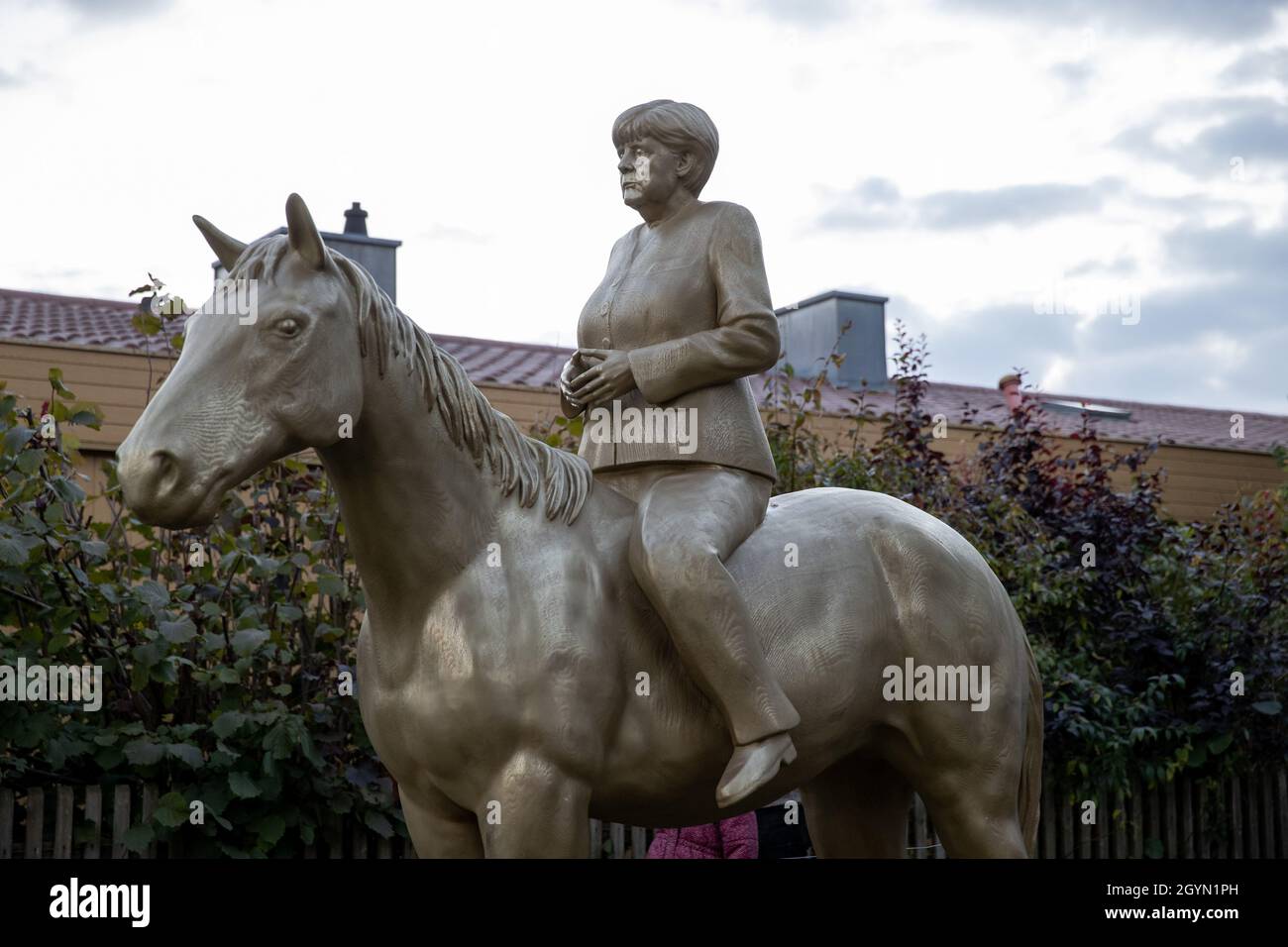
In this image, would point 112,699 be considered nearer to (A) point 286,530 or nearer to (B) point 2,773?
(B) point 2,773

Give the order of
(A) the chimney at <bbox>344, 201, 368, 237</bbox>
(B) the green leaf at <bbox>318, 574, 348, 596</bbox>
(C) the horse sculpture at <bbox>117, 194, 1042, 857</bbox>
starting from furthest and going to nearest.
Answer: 1. (A) the chimney at <bbox>344, 201, 368, 237</bbox>
2. (B) the green leaf at <bbox>318, 574, 348, 596</bbox>
3. (C) the horse sculpture at <bbox>117, 194, 1042, 857</bbox>

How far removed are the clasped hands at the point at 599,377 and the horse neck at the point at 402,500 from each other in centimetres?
46

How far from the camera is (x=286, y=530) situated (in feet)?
22.1

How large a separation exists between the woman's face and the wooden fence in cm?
323

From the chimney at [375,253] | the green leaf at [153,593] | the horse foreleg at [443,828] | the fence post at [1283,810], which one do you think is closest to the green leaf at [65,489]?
the green leaf at [153,593]

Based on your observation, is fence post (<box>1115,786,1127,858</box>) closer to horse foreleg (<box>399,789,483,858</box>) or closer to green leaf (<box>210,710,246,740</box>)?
green leaf (<box>210,710,246,740</box>)

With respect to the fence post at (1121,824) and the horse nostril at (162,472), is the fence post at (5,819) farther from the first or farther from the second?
the fence post at (1121,824)

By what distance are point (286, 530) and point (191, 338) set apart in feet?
12.4

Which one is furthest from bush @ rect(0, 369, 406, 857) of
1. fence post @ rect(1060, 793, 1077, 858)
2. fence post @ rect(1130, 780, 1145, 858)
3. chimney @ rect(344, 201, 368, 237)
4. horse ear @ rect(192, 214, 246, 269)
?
chimney @ rect(344, 201, 368, 237)

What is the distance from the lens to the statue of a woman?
337 centimetres

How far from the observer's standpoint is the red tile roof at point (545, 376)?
38.4 ft

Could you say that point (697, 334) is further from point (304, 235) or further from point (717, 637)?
point (304, 235)

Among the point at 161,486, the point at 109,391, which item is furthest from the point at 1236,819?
the point at 109,391

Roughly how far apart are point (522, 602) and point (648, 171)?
124 cm
